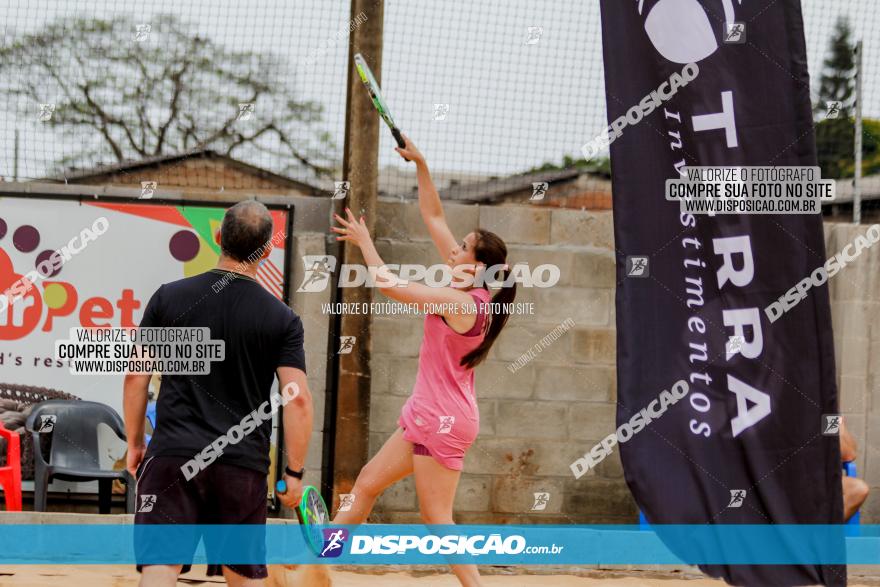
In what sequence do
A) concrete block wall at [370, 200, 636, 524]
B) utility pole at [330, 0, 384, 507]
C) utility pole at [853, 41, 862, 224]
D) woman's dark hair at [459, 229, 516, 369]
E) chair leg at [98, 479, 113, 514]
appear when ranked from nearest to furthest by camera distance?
1. woman's dark hair at [459, 229, 516, 369]
2. chair leg at [98, 479, 113, 514]
3. utility pole at [330, 0, 384, 507]
4. concrete block wall at [370, 200, 636, 524]
5. utility pole at [853, 41, 862, 224]

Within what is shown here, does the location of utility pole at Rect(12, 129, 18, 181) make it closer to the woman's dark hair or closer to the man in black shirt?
the woman's dark hair

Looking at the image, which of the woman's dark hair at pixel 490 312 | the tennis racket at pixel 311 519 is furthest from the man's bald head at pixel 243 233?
the woman's dark hair at pixel 490 312

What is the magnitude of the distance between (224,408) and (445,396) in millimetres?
1431

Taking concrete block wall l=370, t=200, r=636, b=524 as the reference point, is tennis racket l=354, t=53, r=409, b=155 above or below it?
above

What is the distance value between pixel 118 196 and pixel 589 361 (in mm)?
3353

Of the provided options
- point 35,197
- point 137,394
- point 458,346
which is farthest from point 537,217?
point 137,394

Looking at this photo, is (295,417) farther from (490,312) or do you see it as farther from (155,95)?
(155,95)

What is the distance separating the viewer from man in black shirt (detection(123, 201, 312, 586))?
11.8 feet

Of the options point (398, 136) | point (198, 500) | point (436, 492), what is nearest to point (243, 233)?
point (198, 500)

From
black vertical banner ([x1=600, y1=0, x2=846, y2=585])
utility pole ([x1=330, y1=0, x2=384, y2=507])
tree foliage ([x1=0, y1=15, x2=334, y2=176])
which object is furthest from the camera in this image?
tree foliage ([x1=0, y1=15, x2=334, y2=176])

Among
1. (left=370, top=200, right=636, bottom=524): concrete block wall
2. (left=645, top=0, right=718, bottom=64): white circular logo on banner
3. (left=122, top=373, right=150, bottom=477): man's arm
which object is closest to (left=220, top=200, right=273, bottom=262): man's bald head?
(left=122, top=373, right=150, bottom=477): man's arm

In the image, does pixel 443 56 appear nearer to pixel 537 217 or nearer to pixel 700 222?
pixel 537 217

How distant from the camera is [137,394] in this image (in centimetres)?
370

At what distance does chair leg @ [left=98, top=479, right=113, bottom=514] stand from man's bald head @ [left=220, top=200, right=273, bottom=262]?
10.6ft
